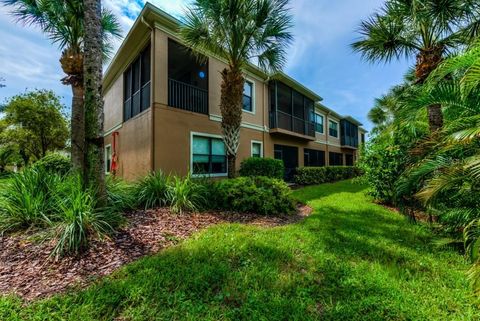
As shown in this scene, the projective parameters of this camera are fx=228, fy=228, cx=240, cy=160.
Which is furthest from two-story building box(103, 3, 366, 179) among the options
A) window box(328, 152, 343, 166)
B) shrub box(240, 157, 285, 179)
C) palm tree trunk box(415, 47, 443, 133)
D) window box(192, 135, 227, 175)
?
window box(328, 152, 343, 166)

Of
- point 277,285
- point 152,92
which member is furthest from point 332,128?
point 277,285

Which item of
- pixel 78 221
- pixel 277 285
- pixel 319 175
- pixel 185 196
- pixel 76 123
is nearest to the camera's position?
pixel 277 285

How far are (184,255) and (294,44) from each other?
8224mm

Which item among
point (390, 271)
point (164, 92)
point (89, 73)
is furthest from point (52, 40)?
point (390, 271)

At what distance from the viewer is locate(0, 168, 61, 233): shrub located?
4301 millimetres

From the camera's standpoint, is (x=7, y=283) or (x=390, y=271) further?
(x=390, y=271)

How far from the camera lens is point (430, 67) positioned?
6340 millimetres

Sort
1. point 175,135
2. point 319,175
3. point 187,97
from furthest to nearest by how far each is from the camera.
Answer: point 319,175
point 187,97
point 175,135

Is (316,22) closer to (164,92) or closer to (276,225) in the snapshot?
(164,92)

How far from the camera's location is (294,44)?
338 inches

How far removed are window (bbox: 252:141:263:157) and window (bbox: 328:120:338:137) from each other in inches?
480

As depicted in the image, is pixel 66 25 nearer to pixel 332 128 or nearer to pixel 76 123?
pixel 76 123

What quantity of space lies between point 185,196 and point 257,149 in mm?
8279

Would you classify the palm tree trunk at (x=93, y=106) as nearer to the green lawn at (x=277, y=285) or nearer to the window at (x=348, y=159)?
the green lawn at (x=277, y=285)
